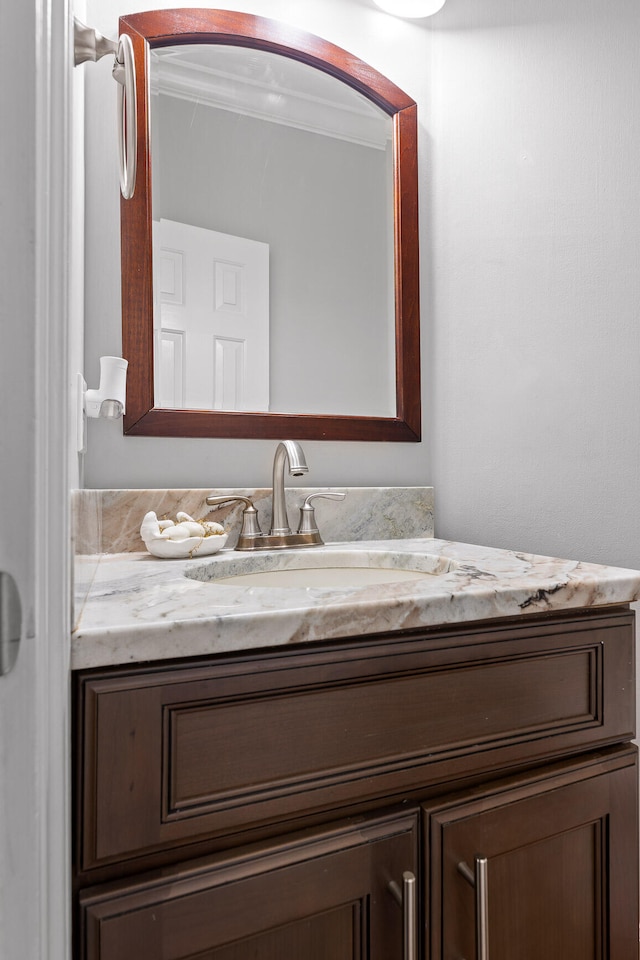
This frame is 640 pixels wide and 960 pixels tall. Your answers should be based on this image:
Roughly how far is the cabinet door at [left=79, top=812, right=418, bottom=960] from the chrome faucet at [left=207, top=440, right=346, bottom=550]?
57 centimetres

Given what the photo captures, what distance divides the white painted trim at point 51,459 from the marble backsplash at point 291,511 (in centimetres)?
59

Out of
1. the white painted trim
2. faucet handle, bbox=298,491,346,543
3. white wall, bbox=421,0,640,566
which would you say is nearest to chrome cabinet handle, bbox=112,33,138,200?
the white painted trim

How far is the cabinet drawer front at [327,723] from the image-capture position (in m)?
0.52

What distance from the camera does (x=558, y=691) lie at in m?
0.74

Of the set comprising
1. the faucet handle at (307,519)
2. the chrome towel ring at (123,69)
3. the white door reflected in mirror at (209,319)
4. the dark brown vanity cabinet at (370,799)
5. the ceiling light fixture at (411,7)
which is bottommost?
the dark brown vanity cabinet at (370,799)

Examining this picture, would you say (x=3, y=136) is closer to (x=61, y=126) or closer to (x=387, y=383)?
(x=61, y=126)

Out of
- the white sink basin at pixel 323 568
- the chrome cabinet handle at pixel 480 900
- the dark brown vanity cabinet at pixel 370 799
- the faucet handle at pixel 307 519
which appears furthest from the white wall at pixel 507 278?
the chrome cabinet handle at pixel 480 900

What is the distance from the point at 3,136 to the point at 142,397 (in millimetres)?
801

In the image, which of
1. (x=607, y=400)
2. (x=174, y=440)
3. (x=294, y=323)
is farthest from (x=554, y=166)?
(x=174, y=440)

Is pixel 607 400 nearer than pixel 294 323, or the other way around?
pixel 607 400

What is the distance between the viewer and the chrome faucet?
1.12 metres

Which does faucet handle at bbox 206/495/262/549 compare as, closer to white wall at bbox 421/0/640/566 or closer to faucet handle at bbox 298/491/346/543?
faucet handle at bbox 298/491/346/543

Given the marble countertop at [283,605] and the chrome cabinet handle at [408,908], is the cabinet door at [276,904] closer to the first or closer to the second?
the chrome cabinet handle at [408,908]

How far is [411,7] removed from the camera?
1342 millimetres
